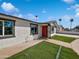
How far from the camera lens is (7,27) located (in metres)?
14.4

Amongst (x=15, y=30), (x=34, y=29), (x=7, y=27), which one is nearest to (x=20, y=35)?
(x=15, y=30)

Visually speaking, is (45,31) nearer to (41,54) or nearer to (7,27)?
(7,27)

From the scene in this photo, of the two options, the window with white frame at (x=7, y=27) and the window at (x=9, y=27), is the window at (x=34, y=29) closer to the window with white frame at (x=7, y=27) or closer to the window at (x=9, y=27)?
the window with white frame at (x=7, y=27)

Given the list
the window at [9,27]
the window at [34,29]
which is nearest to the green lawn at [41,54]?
the window at [9,27]

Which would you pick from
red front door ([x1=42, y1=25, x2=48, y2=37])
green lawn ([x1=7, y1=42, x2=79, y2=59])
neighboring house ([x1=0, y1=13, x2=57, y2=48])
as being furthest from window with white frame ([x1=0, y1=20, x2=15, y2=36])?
red front door ([x1=42, y1=25, x2=48, y2=37])

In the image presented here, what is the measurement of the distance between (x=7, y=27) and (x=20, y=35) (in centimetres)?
368

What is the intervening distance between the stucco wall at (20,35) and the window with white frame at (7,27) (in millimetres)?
683

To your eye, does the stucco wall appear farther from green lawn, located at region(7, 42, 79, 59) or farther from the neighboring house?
green lawn, located at region(7, 42, 79, 59)

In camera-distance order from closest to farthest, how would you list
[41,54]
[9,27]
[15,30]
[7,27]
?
[41,54] < [7,27] < [9,27] < [15,30]

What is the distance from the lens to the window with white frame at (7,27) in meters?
13.5

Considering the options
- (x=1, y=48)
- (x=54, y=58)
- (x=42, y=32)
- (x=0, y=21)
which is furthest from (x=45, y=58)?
(x=42, y=32)

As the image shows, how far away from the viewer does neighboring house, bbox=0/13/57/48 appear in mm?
13531

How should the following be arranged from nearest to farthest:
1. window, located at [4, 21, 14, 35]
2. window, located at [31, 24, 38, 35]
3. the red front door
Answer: window, located at [4, 21, 14, 35]
window, located at [31, 24, 38, 35]
the red front door

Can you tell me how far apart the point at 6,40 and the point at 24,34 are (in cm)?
579
